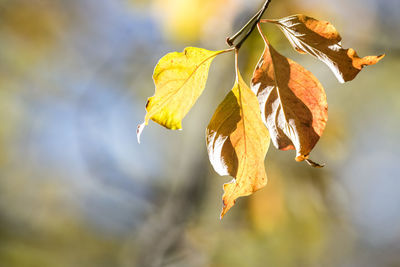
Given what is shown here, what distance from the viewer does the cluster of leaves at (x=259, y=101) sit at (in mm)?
383

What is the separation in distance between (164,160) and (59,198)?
3.52ft

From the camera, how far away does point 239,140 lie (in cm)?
41

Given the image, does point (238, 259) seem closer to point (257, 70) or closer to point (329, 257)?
point (329, 257)

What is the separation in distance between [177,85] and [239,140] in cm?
9

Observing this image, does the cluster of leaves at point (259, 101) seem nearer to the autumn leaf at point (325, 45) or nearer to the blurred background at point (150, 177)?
the autumn leaf at point (325, 45)

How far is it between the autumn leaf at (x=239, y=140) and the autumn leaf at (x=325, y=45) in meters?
0.07

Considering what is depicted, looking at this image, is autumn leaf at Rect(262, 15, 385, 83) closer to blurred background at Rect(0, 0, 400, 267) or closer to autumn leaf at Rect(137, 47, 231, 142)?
autumn leaf at Rect(137, 47, 231, 142)

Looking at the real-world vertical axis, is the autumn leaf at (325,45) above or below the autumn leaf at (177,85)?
below

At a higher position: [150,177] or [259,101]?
[150,177]

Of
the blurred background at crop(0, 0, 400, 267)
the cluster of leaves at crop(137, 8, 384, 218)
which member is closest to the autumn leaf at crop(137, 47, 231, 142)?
the cluster of leaves at crop(137, 8, 384, 218)

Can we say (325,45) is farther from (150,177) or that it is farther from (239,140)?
(150,177)

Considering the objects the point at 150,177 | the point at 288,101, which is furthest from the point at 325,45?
the point at 150,177

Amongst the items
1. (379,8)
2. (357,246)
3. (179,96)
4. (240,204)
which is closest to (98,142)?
(240,204)

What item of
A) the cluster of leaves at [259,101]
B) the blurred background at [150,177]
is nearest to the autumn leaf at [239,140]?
the cluster of leaves at [259,101]
